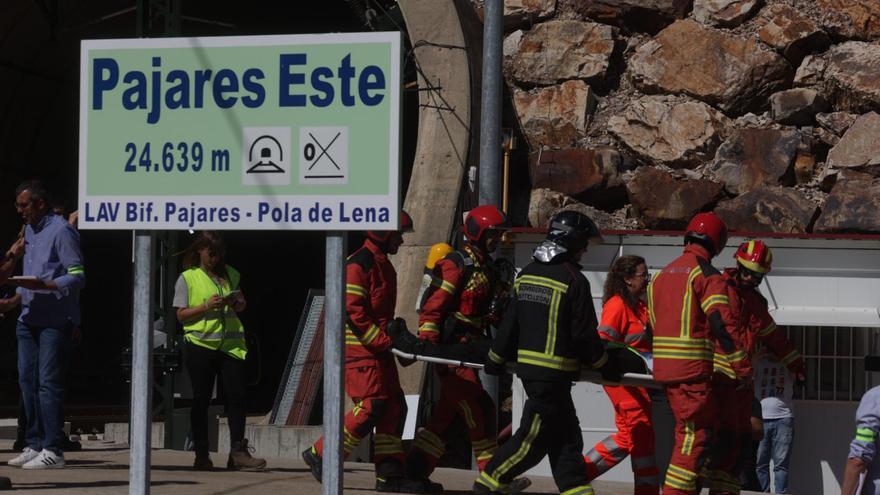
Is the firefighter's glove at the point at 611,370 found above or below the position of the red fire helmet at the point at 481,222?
below

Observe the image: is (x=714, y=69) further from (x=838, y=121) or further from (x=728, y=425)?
(x=728, y=425)

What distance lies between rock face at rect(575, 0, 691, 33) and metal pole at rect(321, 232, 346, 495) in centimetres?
1510

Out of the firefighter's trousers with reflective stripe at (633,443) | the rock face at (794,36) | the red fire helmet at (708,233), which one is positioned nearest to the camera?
the red fire helmet at (708,233)

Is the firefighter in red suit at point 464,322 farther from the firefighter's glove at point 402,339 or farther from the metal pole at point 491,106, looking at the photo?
the metal pole at point 491,106

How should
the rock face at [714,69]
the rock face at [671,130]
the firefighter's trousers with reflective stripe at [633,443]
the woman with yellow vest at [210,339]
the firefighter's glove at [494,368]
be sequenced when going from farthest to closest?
1. the rock face at [714,69]
2. the rock face at [671,130]
3. the woman with yellow vest at [210,339]
4. the firefighter's trousers with reflective stripe at [633,443]
5. the firefighter's glove at [494,368]

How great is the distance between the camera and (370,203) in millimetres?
5375

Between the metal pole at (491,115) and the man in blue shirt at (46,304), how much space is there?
146 inches

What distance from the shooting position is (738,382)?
30.9ft

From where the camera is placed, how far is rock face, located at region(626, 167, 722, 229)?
18.2 meters

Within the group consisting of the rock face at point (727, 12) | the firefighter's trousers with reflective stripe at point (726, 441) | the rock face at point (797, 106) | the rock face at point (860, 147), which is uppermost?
the rock face at point (727, 12)

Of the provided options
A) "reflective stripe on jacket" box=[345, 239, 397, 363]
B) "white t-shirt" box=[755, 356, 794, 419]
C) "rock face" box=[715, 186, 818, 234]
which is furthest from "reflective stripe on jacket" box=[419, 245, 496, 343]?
"rock face" box=[715, 186, 818, 234]

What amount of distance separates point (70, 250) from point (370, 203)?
5.19 metres

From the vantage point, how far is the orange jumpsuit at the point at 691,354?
9047mm

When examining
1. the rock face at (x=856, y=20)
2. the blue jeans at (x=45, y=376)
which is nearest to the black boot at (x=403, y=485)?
the blue jeans at (x=45, y=376)
